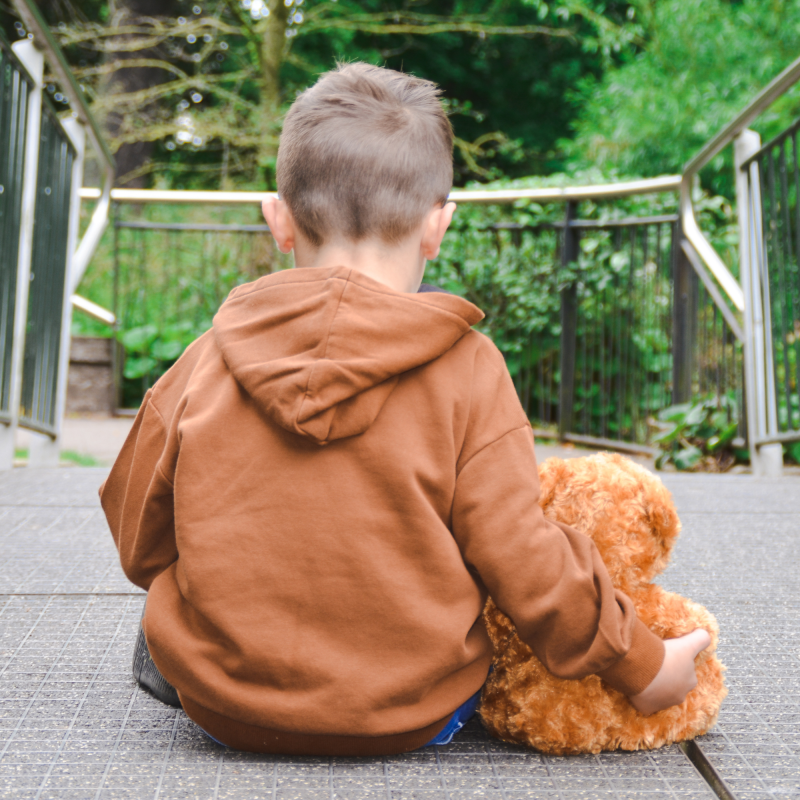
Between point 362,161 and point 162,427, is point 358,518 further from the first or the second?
point 362,161

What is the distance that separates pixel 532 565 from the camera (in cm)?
107

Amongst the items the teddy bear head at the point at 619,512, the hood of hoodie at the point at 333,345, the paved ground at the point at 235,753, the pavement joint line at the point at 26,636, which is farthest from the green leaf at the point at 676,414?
the hood of hoodie at the point at 333,345

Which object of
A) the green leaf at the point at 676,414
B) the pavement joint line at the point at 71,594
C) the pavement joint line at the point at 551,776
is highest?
the green leaf at the point at 676,414

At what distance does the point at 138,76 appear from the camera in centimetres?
1085

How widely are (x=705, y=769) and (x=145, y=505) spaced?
0.86 m

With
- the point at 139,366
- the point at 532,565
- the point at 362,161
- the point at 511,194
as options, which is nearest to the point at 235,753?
the point at 532,565

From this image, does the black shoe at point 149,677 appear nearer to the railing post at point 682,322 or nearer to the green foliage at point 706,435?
the green foliage at point 706,435

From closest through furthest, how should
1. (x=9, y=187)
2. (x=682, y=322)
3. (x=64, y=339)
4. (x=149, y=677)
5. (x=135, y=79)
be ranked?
(x=149, y=677) < (x=9, y=187) < (x=64, y=339) < (x=682, y=322) < (x=135, y=79)

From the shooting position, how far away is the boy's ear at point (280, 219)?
1.20 m

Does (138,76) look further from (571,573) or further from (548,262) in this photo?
(571,573)

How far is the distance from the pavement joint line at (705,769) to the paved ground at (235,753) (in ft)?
0.04

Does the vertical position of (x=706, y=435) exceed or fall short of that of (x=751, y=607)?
it exceeds it

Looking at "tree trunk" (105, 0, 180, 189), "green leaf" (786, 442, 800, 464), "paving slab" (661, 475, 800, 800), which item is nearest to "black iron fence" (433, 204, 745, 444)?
"green leaf" (786, 442, 800, 464)

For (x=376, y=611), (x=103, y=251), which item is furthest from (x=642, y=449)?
(x=103, y=251)
